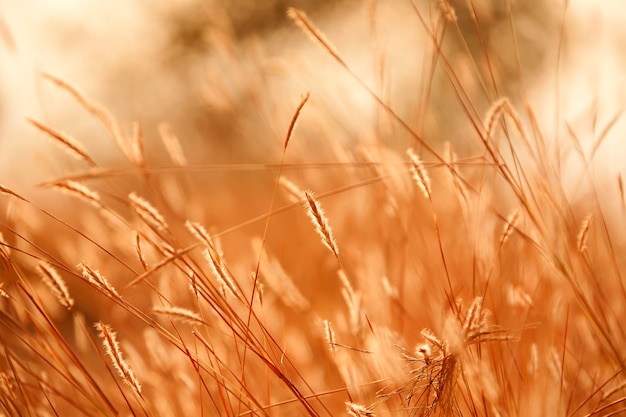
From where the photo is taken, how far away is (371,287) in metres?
1.00

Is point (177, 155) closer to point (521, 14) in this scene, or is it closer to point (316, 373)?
point (316, 373)

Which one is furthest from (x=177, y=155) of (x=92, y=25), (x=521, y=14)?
(x=521, y=14)

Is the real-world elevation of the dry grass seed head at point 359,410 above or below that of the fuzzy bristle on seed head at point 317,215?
below

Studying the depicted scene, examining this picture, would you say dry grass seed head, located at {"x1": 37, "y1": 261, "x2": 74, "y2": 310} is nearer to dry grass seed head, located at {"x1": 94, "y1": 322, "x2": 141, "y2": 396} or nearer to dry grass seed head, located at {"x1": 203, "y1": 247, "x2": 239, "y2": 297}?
dry grass seed head, located at {"x1": 94, "y1": 322, "x2": 141, "y2": 396}

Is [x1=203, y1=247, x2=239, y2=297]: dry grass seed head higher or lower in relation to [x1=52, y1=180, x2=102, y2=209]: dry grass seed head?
lower

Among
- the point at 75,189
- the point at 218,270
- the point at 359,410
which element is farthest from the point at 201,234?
the point at 359,410

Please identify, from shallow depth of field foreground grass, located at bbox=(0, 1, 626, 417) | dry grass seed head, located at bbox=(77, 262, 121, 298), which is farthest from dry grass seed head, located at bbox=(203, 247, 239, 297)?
dry grass seed head, located at bbox=(77, 262, 121, 298)

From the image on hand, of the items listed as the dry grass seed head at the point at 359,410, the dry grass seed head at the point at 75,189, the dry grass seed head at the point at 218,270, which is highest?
the dry grass seed head at the point at 75,189

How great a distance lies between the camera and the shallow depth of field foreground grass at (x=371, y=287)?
2.26ft

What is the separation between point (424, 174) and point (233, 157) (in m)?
4.41

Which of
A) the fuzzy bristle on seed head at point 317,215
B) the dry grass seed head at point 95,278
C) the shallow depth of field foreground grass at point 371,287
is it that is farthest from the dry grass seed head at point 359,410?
the dry grass seed head at point 95,278

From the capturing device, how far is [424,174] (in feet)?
2.39

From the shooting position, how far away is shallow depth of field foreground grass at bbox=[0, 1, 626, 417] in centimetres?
69

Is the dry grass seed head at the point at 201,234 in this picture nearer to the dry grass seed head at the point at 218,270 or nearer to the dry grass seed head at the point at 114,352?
the dry grass seed head at the point at 218,270
